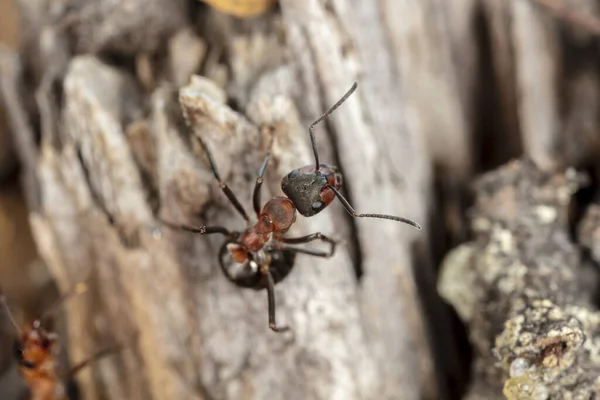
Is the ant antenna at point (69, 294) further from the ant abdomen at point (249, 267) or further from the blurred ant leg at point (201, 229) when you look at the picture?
the ant abdomen at point (249, 267)

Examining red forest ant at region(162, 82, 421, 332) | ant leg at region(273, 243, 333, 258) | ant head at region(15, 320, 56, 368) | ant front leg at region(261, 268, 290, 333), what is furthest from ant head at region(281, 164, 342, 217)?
ant head at region(15, 320, 56, 368)

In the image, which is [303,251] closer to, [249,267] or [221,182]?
[249,267]

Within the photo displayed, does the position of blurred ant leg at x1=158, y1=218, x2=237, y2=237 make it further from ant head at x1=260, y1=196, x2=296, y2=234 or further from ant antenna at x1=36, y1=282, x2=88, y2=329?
ant antenna at x1=36, y1=282, x2=88, y2=329

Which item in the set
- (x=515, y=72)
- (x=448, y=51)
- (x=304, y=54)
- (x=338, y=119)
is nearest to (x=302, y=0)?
(x=304, y=54)

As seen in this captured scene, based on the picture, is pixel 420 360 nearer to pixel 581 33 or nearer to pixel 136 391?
pixel 136 391

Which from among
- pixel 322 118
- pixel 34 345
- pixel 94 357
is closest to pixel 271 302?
pixel 322 118
